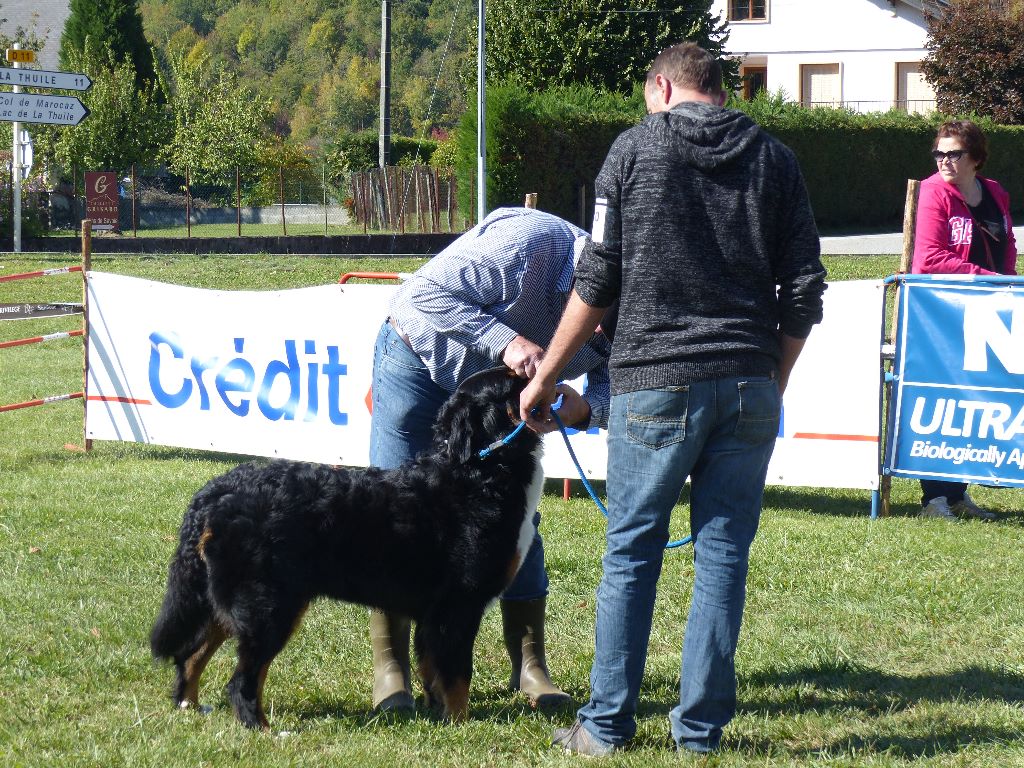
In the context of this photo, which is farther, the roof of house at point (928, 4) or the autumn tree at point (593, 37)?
the roof of house at point (928, 4)

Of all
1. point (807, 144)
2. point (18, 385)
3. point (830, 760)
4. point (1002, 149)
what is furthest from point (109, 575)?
point (1002, 149)

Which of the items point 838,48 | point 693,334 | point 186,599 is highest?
point 838,48

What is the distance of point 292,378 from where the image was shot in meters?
8.00

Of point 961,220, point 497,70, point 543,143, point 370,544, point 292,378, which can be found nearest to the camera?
point 370,544

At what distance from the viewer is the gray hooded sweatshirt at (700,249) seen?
3.15 m

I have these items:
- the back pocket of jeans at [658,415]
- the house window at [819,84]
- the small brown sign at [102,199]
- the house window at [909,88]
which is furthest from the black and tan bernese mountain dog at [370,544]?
the house window at [819,84]

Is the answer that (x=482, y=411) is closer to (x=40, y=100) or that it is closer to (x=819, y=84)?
(x=40, y=100)

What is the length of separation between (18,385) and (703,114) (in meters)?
10.5

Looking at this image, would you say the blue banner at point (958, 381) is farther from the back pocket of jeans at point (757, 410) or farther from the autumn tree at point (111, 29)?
the autumn tree at point (111, 29)

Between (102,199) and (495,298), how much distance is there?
87.9 feet

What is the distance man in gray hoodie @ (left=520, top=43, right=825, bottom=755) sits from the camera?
3.16 metres

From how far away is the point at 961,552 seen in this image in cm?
616

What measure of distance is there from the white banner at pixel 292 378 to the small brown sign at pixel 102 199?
20773mm

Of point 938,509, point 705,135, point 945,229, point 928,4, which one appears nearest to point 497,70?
point 928,4
